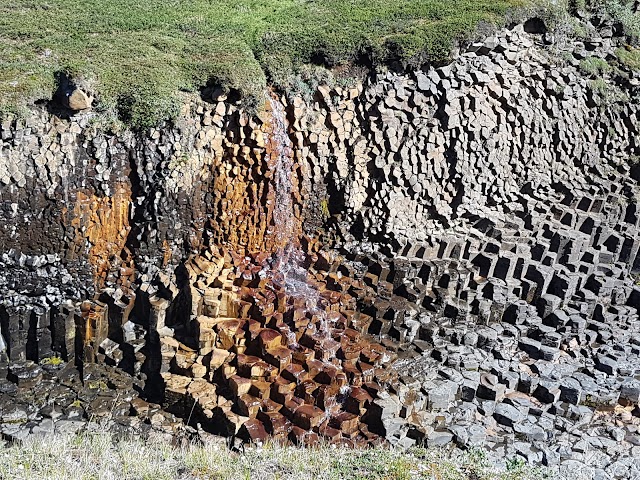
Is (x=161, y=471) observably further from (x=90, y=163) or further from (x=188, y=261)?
(x=90, y=163)

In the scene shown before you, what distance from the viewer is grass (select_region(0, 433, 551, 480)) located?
6891 mm

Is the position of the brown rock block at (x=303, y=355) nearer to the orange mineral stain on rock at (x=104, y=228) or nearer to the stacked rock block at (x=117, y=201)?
the stacked rock block at (x=117, y=201)

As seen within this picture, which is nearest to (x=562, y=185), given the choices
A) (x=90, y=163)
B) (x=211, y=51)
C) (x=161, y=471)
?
(x=211, y=51)

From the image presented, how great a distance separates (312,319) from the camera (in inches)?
366

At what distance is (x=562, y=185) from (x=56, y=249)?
297 inches

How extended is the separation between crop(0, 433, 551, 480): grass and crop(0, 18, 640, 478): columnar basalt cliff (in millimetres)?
469

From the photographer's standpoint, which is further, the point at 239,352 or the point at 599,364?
the point at 599,364

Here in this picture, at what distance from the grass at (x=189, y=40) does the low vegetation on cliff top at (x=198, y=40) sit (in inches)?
0.6

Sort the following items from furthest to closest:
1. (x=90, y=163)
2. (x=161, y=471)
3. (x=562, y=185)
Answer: (x=562, y=185) < (x=90, y=163) < (x=161, y=471)

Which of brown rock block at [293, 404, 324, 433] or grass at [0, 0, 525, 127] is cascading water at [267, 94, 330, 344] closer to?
grass at [0, 0, 525, 127]

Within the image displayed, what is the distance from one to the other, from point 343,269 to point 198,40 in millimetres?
4097

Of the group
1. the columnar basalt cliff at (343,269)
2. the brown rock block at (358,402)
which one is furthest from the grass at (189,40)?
the brown rock block at (358,402)

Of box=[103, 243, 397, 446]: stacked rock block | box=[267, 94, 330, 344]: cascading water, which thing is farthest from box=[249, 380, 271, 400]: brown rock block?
box=[267, 94, 330, 344]: cascading water

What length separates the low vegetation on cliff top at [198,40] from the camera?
976 cm
